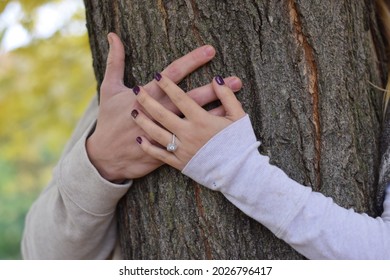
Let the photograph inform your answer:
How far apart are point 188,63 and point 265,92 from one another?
19 centimetres

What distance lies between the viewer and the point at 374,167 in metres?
1.45

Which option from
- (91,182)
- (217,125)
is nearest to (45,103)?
(91,182)

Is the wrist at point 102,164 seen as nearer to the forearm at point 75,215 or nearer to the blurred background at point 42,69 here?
the forearm at point 75,215

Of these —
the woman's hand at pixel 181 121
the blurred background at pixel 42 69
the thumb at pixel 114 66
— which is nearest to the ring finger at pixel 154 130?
the woman's hand at pixel 181 121

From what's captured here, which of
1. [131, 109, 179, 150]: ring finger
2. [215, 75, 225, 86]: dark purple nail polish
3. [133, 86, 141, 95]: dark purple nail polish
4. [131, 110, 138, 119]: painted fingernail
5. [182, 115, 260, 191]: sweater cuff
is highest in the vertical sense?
[133, 86, 141, 95]: dark purple nail polish

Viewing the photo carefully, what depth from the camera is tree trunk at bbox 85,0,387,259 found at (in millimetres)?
1337

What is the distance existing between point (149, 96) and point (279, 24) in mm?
346

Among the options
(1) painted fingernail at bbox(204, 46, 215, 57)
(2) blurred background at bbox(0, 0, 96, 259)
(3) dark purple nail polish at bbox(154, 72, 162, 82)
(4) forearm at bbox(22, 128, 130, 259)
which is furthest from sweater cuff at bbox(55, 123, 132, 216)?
(2) blurred background at bbox(0, 0, 96, 259)

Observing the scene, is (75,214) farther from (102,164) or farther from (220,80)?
(220,80)

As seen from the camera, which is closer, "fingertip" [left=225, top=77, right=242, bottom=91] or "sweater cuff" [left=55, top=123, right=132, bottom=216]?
"fingertip" [left=225, top=77, right=242, bottom=91]

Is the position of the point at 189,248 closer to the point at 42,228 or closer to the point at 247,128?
the point at 247,128

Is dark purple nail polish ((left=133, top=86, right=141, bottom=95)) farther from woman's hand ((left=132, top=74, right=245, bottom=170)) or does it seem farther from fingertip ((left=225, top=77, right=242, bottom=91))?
fingertip ((left=225, top=77, right=242, bottom=91))

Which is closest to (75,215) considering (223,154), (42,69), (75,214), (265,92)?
(75,214)

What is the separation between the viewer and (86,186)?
1439 millimetres
